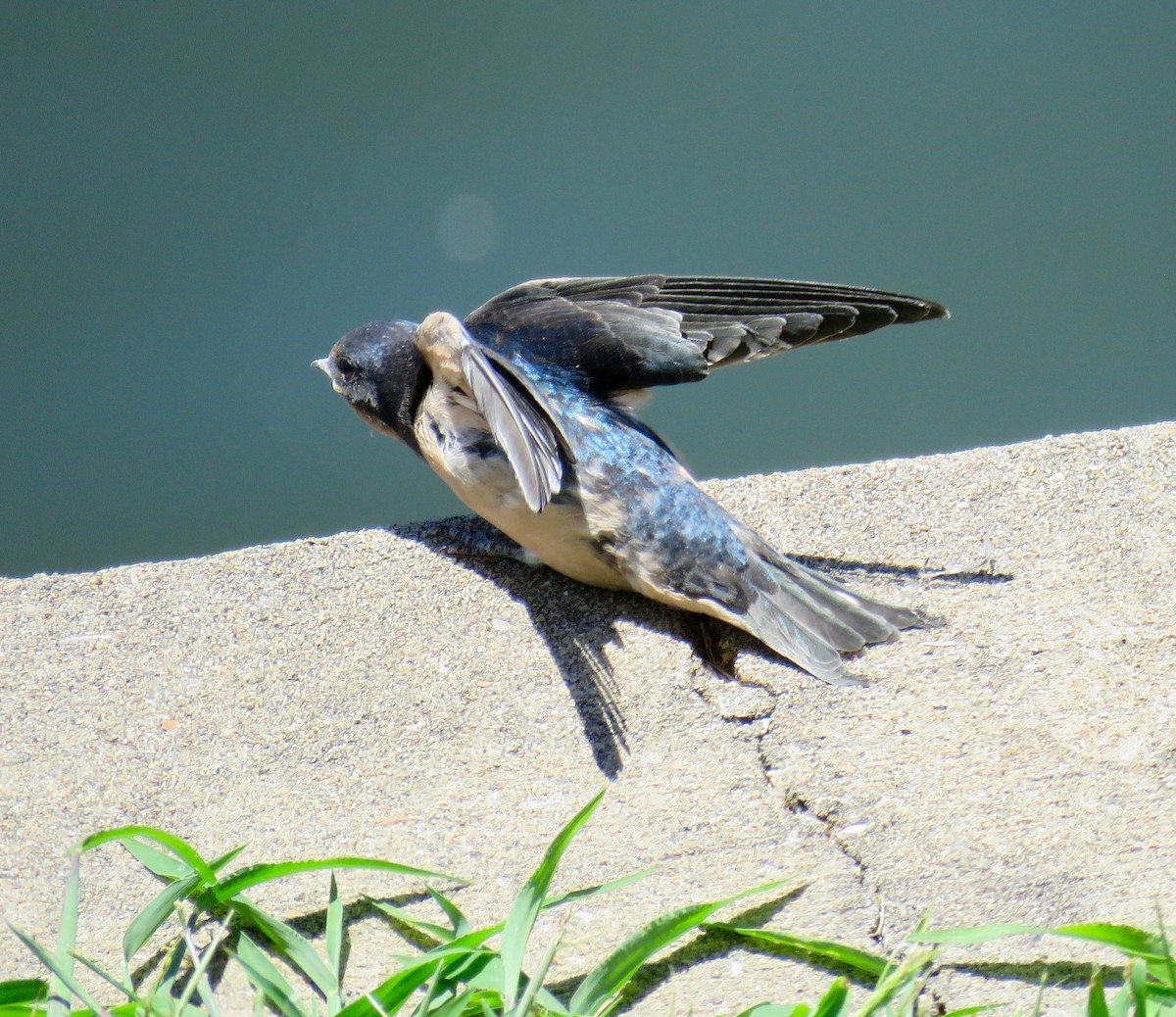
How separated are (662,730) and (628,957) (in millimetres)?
770

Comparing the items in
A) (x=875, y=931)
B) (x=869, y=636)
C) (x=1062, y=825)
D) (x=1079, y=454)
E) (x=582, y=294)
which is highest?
(x=582, y=294)

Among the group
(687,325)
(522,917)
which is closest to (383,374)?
(687,325)

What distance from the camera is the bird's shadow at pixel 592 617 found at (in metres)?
2.89

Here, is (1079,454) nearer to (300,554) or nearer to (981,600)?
(981,600)

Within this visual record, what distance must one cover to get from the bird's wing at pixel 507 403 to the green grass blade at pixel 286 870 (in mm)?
747

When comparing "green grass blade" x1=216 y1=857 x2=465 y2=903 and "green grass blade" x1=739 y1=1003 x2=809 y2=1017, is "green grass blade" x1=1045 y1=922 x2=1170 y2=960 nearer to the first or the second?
"green grass blade" x1=739 y1=1003 x2=809 y2=1017

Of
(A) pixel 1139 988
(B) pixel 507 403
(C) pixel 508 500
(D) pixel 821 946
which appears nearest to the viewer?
(A) pixel 1139 988

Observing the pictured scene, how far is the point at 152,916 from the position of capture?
2213mm

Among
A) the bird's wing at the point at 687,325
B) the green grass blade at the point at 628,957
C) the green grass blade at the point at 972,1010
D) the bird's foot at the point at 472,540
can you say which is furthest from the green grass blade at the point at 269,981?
the bird's wing at the point at 687,325

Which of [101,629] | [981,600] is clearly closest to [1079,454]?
[981,600]

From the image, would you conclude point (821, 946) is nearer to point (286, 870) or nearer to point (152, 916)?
point (286, 870)

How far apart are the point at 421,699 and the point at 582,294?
1.36 metres

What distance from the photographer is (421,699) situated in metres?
3.00

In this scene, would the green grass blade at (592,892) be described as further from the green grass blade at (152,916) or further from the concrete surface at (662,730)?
the green grass blade at (152,916)
